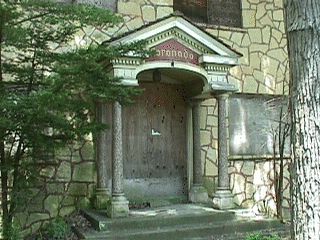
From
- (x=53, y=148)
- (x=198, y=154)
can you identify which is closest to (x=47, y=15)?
(x=53, y=148)

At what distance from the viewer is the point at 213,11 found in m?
8.55

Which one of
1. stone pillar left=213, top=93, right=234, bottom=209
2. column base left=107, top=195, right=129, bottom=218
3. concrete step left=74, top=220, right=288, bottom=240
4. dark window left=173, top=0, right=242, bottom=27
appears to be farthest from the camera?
dark window left=173, top=0, right=242, bottom=27

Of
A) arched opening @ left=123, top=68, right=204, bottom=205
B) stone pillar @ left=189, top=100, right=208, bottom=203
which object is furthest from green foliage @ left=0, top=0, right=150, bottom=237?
stone pillar @ left=189, top=100, right=208, bottom=203

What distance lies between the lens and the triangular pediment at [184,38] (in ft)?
21.3

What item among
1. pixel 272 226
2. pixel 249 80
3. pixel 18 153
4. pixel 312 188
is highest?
pixel 249 80

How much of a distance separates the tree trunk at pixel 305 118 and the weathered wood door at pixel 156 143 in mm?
4444

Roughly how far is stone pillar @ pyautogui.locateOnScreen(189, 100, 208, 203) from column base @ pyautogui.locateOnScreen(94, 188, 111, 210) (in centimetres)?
166

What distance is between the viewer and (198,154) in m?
7.92

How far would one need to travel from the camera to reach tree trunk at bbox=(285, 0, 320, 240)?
3303 millimetres

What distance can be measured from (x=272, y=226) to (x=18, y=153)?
3.86 metres

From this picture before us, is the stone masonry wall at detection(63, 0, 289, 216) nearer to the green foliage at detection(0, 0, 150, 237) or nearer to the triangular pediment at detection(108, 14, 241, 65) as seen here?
the triangular pediment at detection(108, 14, 241, 65)

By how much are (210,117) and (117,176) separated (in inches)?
105

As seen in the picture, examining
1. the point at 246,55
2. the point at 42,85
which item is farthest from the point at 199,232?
the point at 246,55

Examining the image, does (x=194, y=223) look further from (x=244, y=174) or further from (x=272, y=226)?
(x=244, y=174)
